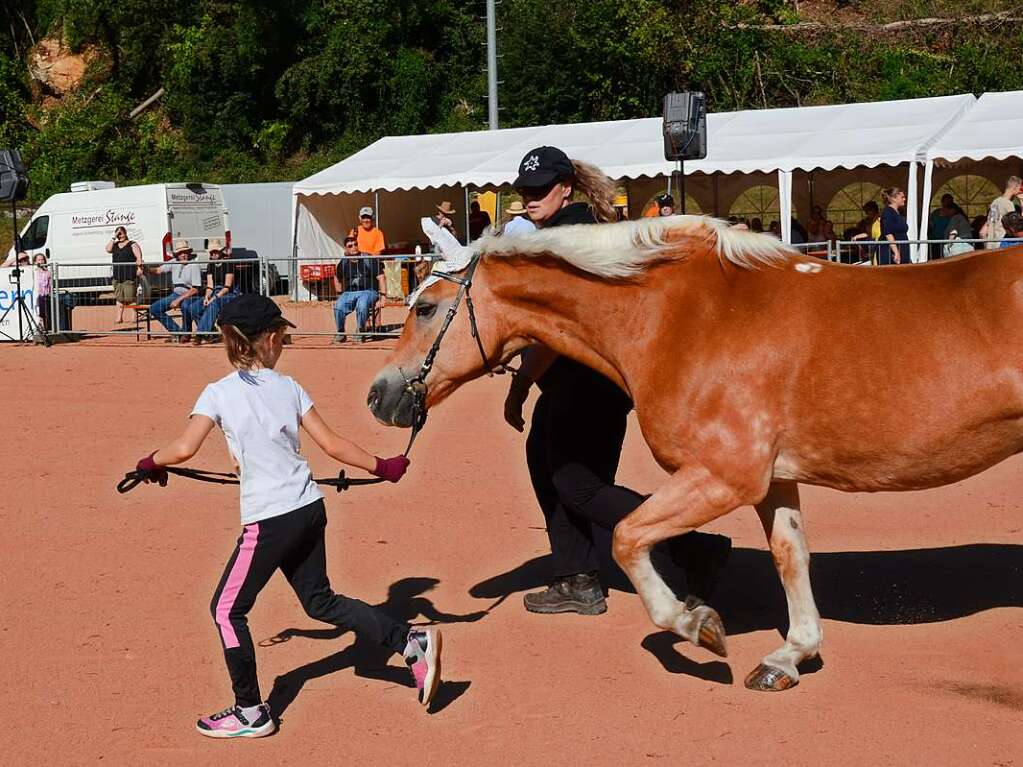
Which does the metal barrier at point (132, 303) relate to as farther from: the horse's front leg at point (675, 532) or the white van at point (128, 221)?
the horse's front leg at point (675, 532)

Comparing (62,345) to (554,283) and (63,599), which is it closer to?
(63,599)

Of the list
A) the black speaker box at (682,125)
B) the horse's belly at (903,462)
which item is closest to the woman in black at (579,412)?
the horse's belly at (903,462)

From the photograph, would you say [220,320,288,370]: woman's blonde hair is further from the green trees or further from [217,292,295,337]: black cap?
the green trees

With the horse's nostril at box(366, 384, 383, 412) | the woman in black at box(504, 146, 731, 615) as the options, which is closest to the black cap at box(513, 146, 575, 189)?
the woman in black at box(504, 146, 731, 615)

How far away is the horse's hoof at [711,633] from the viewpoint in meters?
4.55

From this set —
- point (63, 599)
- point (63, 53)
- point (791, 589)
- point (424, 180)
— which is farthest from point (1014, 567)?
point (63, 53)

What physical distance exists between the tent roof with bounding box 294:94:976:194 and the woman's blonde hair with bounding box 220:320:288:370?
14.7 metres

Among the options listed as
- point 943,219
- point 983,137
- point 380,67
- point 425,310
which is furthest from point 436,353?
point 380,67

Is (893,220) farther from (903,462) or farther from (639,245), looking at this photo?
(903,462)

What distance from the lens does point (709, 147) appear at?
68.6 ft

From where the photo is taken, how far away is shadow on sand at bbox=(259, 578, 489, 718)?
4895mm

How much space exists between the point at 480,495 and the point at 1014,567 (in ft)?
11.2

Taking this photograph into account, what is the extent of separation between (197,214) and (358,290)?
10.6 m

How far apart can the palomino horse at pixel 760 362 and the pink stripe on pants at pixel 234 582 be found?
855mm
